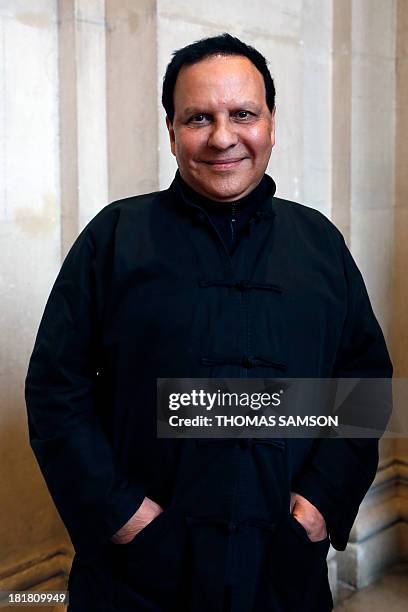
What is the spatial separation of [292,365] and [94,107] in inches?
46.6

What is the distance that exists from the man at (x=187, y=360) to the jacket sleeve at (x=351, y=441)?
0.06 meters

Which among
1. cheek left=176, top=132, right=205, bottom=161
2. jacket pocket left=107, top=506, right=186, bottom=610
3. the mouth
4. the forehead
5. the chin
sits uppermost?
the forehead

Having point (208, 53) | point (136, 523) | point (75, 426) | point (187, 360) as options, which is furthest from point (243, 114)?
point (136, 523)

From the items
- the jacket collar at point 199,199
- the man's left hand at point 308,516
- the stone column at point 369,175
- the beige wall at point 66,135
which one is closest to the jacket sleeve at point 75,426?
the jacket collar at point 199,199

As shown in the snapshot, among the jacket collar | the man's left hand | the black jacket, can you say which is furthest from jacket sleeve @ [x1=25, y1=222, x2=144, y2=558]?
the man's left hand

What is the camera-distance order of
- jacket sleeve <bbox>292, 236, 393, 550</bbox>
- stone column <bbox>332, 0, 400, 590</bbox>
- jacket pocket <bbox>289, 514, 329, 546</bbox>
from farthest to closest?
stone column <bbox>332, 0, 400, 590</bbox>
jacket sleeve <bbox>292, 236, 393, 550</bbox>
jacket pocket <bbox>289, 514, 329, 546</bbox>

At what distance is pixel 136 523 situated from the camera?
5.34ft

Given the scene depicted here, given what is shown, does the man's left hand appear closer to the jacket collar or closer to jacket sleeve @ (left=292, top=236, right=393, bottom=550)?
jacket sleeve @ (left=292, top=236, right=393, bottom=550)

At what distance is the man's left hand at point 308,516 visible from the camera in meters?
1.72

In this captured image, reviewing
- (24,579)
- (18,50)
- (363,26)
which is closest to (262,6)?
(363,26)

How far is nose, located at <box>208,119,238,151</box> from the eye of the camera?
5.11 ft

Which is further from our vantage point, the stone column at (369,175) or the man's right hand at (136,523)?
the stone column at (369,175)

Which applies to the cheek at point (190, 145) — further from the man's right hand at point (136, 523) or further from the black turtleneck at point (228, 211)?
the man's right hand at point (136, 523)

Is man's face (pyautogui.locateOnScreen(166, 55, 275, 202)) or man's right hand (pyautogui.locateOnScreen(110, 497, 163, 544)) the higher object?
man's face (pyautogui.locateOnScreen(166, 55, 275, 202))
